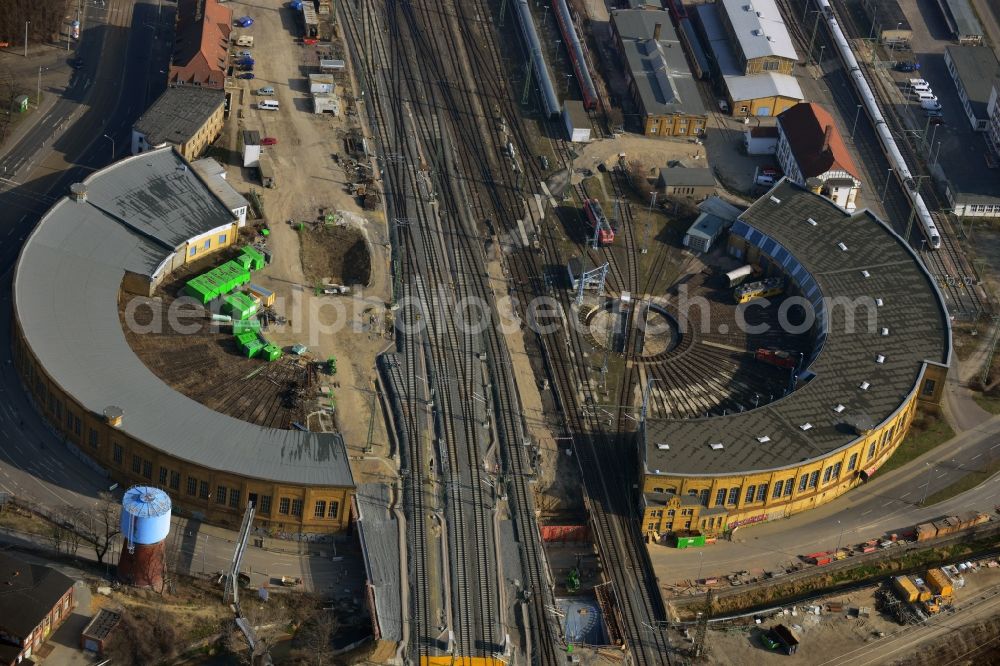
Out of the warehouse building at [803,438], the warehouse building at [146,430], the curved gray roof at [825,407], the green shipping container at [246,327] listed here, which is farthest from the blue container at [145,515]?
the curved gray roof at [825,407]

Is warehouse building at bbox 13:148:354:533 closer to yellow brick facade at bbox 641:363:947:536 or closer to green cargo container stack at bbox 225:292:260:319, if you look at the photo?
green cargo container stack at bbox 225:292:260:319

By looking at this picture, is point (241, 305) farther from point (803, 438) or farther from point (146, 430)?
point (803, 438)

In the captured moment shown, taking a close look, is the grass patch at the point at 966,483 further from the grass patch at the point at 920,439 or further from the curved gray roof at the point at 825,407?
the curved gray roof at the point at 825,407

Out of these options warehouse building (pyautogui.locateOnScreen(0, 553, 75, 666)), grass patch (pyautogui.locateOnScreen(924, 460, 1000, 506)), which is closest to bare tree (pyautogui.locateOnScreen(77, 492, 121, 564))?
warehouse building (pyautogui.locateOnScreen(0, 553, 75, 666))

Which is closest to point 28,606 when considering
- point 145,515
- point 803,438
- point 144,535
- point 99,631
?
point 99,631

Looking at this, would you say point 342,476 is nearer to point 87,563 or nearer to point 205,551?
point 205,551

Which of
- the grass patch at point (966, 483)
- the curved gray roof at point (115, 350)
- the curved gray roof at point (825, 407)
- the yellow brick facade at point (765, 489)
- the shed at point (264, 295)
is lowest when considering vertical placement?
the grass patch at point (966, 483)
